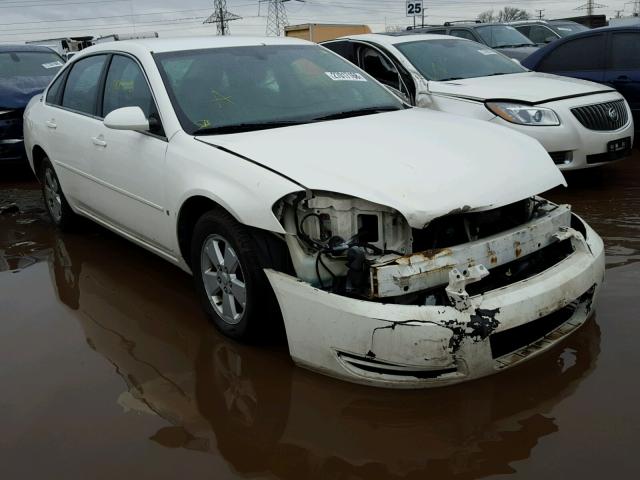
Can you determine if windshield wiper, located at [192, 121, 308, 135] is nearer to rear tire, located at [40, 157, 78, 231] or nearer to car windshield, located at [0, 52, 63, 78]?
rear tire, located at [40, 157, 78, 231]

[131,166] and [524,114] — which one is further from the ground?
[524,114]

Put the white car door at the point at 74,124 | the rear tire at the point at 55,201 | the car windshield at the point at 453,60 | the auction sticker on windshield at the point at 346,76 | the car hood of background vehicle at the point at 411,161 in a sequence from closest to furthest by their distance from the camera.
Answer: the car hood of background vehicle at the point at 411,161
the auction sticker on windshield at the point at 346,76
the white car door at the point at 74,124
the rear tire at the point at 55,201
the car windshield at the point at 453,60

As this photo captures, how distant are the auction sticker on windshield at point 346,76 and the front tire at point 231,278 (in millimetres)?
1431

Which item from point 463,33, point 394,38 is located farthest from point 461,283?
point 463,33

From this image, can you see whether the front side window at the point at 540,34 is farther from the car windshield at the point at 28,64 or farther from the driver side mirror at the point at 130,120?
the driver side mirror at the point at 130,120

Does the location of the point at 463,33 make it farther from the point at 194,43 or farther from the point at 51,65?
the point at 194,43

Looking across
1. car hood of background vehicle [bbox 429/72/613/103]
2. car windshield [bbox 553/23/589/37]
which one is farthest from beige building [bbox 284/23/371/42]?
car hood of background vehicle [bbox 429/72/613/103]

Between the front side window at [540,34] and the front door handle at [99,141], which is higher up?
the front side window at [540,34]

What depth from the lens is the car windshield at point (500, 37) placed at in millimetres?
11484

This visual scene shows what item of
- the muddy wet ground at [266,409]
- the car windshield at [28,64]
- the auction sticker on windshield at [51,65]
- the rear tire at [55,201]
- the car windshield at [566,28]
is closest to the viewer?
the muddy wet ground at [266,409]

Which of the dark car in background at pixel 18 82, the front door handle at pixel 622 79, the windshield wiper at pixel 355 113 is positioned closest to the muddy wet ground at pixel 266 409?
the windshield wiper at pixel 355 113

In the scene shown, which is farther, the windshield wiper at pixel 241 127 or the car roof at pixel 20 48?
the car roof at pixel 20 48

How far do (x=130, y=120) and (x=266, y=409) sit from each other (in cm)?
178

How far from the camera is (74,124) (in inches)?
185
